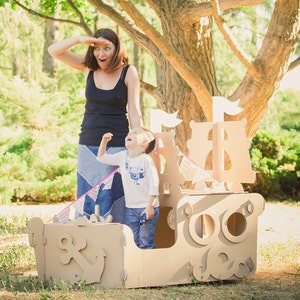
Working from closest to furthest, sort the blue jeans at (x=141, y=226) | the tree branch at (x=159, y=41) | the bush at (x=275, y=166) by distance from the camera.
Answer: the blue jeans at (x=141, y=226) < the tree branch at (x=159, y=41) < the bush at (x=275, y=166)

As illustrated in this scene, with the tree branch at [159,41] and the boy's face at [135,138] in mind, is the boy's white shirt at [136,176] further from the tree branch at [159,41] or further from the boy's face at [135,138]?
the tree branch at [159,41]

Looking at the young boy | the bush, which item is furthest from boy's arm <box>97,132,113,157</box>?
the bush

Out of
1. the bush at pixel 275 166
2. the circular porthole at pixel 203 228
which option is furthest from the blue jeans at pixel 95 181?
the bush at pixel 275 166

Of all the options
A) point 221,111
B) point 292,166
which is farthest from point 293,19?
point 292,166

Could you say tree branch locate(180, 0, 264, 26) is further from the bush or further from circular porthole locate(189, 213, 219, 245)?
the bush

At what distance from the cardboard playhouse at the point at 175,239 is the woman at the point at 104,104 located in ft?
0.97

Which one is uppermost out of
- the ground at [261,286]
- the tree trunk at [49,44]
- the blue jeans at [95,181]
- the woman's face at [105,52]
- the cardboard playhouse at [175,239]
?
the tree trunk at [49,44]

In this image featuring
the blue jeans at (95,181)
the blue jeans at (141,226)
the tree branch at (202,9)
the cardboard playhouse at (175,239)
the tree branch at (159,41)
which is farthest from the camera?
the tree branch at (202,9)

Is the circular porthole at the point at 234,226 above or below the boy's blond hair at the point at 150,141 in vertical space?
below

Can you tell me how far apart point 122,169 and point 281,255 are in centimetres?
200

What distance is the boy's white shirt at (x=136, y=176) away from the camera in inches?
181

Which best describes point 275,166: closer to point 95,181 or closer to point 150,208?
point 95,181

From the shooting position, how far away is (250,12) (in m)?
21.0

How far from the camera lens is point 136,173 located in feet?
15.1
